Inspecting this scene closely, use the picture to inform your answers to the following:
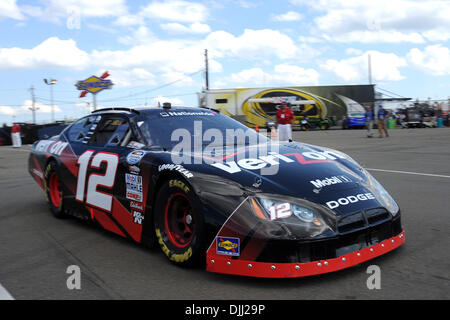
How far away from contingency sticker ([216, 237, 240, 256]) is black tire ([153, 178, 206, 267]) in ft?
0.47

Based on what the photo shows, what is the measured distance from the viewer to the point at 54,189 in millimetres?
5602

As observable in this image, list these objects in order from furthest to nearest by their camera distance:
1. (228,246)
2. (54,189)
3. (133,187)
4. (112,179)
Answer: (54,189) < (112,179) < (133,187) < (228,246)

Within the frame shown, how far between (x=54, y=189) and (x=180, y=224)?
2729 millimetres

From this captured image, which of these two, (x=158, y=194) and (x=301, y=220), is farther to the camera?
(x=158, y=194)

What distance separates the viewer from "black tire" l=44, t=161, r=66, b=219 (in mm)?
5340

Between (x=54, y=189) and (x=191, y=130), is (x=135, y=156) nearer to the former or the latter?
(x=191, y=130)

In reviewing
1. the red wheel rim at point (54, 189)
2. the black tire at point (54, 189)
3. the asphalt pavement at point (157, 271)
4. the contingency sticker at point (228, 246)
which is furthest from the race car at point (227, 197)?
the red wheel rim at point (54, 189)

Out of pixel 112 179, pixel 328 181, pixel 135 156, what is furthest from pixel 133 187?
pixel 328 181

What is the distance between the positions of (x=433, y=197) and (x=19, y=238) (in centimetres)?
489

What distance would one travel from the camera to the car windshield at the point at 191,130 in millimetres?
4199

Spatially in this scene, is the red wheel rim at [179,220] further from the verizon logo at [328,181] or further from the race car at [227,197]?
the verizon logo at [328,181]

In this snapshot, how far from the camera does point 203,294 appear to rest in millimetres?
2854
